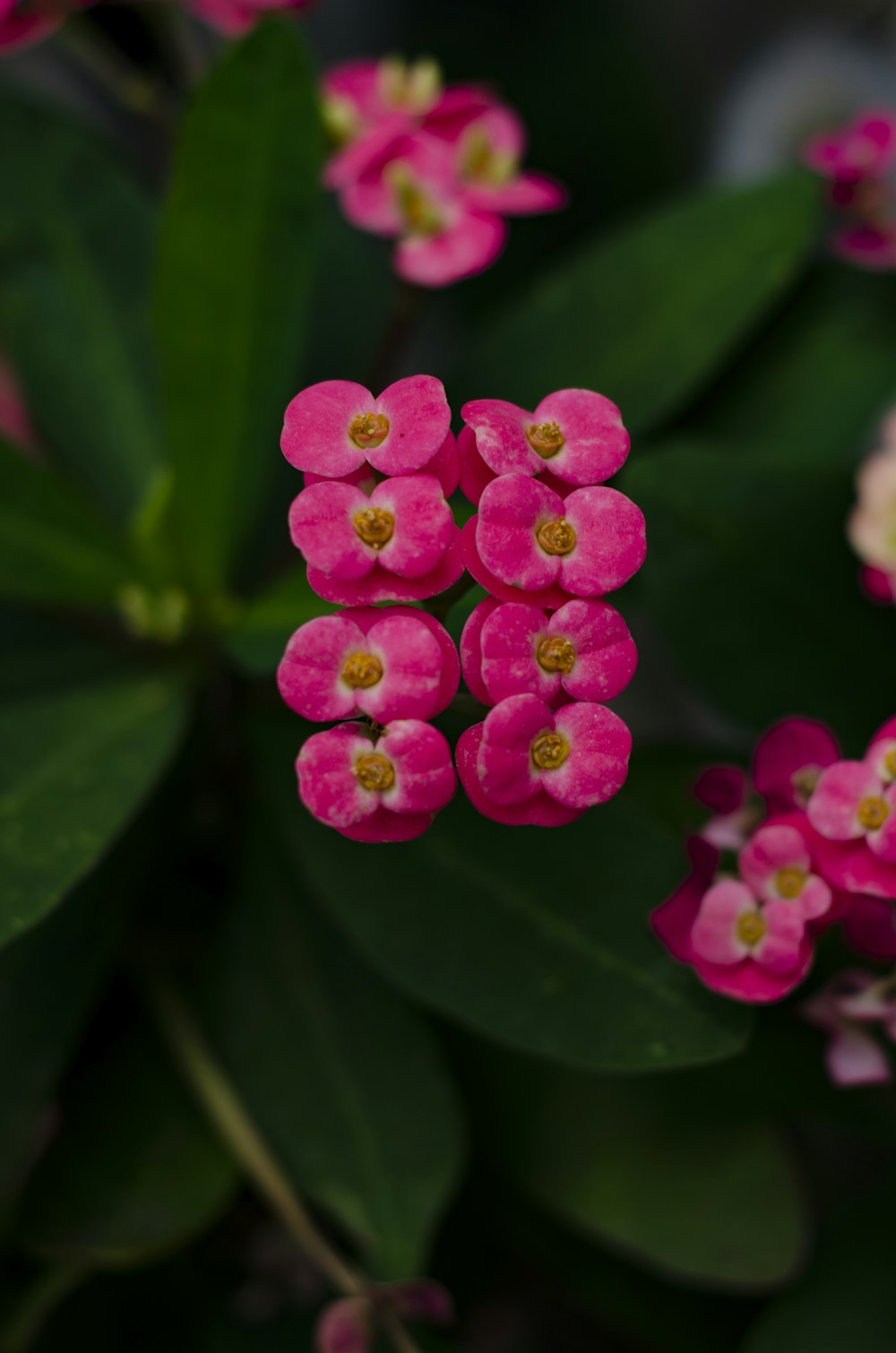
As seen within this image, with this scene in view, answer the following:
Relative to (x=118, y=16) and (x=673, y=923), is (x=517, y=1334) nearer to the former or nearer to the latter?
(x=673, y=923)

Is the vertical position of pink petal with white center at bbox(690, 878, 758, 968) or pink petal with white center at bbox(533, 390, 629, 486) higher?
pink petal with white center at bbox(533, 390, 629, 486)

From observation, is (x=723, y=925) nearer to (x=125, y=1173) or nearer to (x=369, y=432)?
(x=369, y=432)

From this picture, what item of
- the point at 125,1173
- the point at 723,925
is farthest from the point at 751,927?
the point at 125,1173

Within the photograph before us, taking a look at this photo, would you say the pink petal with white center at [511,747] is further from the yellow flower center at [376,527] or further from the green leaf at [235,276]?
the green leaf at [235,276]

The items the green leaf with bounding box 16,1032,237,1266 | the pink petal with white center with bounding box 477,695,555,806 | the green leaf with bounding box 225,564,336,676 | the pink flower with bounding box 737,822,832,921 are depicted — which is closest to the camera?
the pink petal with white center with bounding box 477,695,555,806

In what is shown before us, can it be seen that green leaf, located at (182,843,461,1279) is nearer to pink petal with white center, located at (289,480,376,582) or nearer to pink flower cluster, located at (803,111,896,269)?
pink petal with white center, located at (289,480,376,582)

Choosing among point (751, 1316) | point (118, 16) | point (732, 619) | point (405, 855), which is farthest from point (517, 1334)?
point (118, 16)

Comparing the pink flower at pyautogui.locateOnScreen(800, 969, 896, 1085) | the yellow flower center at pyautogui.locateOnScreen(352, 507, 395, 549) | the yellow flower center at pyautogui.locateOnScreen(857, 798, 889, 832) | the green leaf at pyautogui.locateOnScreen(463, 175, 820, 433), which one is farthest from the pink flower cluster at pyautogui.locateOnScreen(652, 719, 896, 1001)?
the green leaf at pyautogui.locateOnScreen(463, 175, 820, 433)
